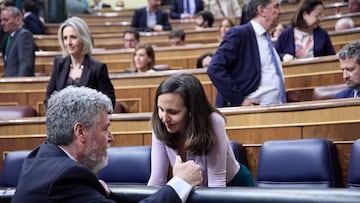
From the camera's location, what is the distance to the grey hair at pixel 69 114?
1.60 m

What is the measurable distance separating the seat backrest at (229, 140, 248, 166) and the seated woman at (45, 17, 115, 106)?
2.40 feet

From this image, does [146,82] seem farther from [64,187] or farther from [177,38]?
[64,187]

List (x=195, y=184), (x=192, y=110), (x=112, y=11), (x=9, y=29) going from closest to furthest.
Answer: (x=195, y=184) → (x=192, y=110) → (x=9, y=29) → (x=112, y=11)

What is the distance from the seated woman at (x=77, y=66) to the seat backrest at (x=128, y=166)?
60cm

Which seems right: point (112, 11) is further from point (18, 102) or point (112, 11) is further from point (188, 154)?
point (188, 154)

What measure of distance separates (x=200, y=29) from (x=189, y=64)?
1.02m

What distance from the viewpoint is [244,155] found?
268 cm

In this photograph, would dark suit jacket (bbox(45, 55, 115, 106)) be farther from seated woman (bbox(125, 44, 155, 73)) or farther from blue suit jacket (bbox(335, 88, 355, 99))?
seated woman (bbox(125, 44, 155, 73))

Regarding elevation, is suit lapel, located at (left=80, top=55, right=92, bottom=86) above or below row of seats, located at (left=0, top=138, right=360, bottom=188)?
above

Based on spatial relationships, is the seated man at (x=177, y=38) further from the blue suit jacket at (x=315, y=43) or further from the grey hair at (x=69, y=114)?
the grey hair at (x=69, y=114)

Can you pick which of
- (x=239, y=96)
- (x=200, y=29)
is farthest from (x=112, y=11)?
(x=239, y=96)

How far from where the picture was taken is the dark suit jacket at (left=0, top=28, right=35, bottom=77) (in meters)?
4.48

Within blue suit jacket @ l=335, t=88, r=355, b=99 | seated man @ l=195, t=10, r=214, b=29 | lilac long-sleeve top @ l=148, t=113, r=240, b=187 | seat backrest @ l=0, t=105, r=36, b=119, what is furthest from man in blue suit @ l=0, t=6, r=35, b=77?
lilac long-sleeve top @ l=148, t=113, r=240, b=187

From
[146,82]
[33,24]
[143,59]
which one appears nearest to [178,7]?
[33,24]
